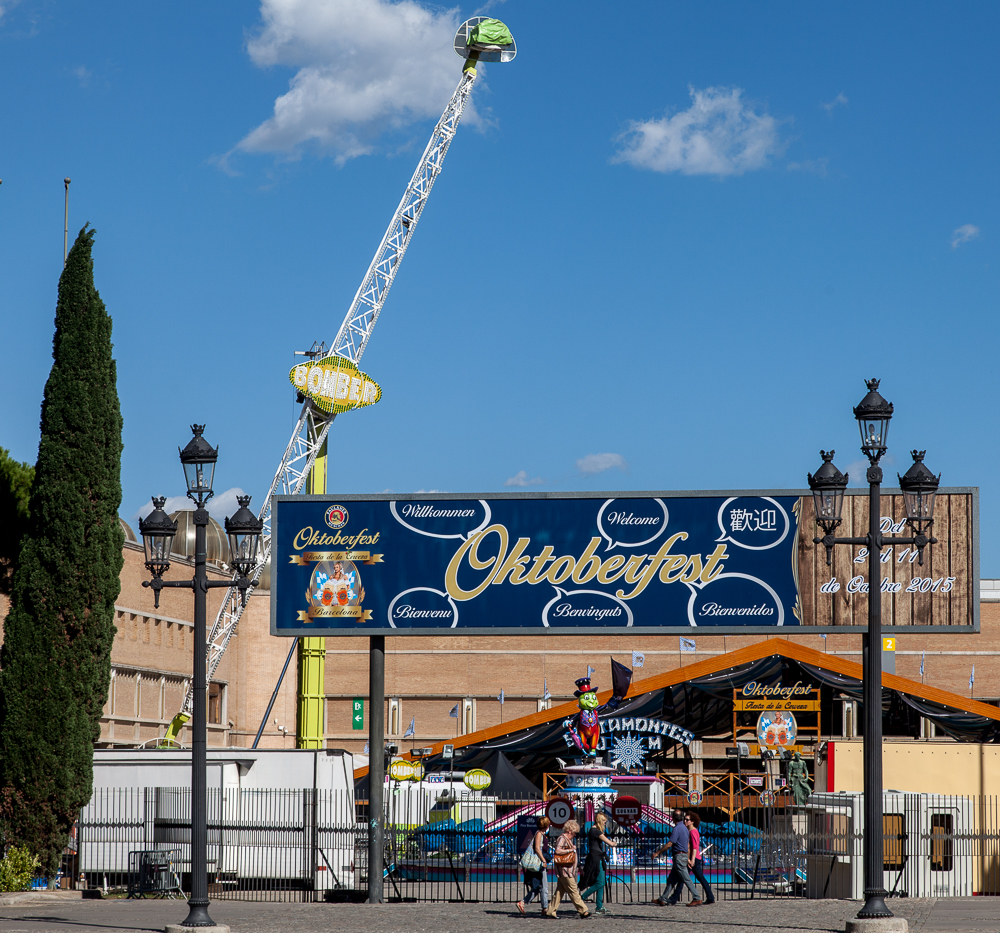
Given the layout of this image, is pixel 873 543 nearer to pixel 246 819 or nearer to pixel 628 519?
pixel 628 519

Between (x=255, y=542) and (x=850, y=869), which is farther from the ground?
(x=255, y=542)

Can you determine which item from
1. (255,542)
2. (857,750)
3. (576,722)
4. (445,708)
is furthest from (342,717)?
(255,542)

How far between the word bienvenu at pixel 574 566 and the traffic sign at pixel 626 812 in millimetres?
4348

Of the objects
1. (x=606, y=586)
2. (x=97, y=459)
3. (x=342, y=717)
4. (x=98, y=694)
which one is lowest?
(x=342, y=717)

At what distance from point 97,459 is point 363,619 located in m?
5.35

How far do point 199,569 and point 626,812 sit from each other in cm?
1074

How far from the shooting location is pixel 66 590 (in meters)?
23.0

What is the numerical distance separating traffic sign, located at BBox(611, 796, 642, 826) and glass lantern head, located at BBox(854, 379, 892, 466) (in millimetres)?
10184

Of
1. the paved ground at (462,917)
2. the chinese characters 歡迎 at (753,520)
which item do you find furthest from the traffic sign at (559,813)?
the chinese characters 歡迎 at (753,520)

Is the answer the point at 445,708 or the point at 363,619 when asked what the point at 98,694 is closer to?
the point at 363,619

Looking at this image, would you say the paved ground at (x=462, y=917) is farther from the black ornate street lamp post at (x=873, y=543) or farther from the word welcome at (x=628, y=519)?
the word welcome at (x=628, y=519)

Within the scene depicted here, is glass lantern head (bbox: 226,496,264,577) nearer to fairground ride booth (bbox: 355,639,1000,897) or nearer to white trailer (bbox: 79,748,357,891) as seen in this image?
white trailer (bbox: 79,748,357,891)

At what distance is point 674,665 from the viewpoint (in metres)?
66.0

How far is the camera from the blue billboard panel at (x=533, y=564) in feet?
73.4
